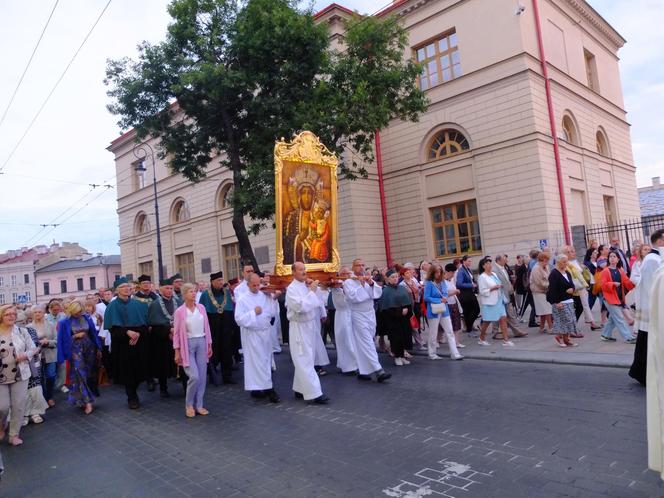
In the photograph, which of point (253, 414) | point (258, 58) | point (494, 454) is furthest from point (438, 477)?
point (258, 58)

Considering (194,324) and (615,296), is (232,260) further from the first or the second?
(615,296)

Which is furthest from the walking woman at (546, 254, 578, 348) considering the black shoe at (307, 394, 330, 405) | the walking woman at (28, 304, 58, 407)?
the walking woman at (28, 304, 58, 407)

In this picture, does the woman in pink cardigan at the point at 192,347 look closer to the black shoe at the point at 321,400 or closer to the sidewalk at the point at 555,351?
the black shoe at the point at 321,400

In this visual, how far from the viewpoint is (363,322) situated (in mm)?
8789

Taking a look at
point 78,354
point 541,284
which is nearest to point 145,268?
point 78,354

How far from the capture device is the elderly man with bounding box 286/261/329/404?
7406mm

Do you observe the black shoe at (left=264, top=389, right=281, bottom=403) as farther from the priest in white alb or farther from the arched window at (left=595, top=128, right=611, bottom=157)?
the arched window at (left=595, top=128, right=611, bottom=157)

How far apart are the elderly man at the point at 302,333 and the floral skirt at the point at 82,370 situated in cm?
343

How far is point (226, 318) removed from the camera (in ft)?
33.3

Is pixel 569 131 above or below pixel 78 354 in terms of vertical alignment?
above

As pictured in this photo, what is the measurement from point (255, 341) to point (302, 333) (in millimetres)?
774

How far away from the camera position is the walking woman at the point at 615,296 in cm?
920

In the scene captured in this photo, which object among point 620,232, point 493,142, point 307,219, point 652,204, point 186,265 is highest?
point 493,142

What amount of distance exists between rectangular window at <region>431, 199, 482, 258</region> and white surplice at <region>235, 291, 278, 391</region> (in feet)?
45.1
